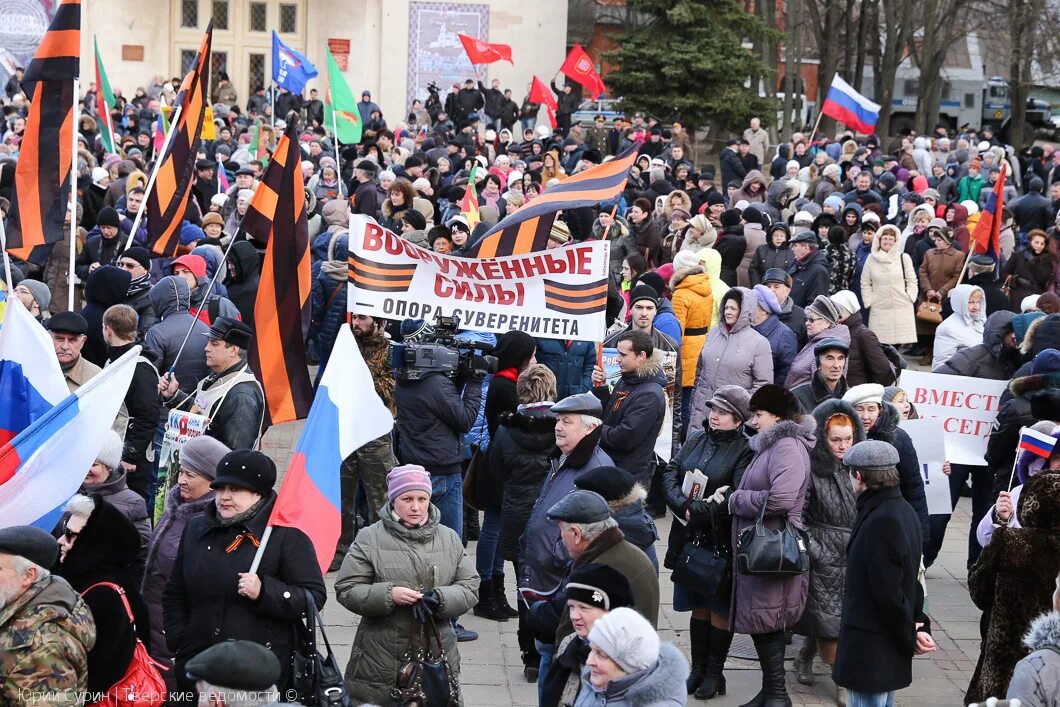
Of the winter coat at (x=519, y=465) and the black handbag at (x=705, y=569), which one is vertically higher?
the winter coat at (x=519, y=465)

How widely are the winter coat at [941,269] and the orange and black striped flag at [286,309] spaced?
9.43 meters

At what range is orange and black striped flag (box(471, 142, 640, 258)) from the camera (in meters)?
9.86

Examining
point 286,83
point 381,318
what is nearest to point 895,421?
point 381,318

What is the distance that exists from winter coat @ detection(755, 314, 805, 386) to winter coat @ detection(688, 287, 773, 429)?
0.54 meters

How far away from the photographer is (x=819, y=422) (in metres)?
7.52

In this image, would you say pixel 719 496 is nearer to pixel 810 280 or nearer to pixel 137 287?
pixel 137 287

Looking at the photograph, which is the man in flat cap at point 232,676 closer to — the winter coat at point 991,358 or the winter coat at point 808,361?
the winter coat at point 808,361

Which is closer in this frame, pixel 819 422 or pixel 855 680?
pixel 855 680

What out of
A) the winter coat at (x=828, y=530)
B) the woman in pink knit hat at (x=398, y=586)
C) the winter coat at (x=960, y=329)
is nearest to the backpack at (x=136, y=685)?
the woman in pink knit hat at (x=398, y=586)

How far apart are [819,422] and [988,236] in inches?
332

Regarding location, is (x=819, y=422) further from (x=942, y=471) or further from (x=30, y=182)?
(x=30, y=182)

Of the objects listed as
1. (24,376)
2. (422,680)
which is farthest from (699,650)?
(24,376)

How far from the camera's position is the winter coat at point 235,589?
5.68m

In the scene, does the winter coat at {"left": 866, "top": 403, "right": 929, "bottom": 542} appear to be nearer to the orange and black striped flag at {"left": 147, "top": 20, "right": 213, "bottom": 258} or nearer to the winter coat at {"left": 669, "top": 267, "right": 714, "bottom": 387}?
the winter coat at {"left": 669, "top": 267, "right": 714, "bottom": 387}
